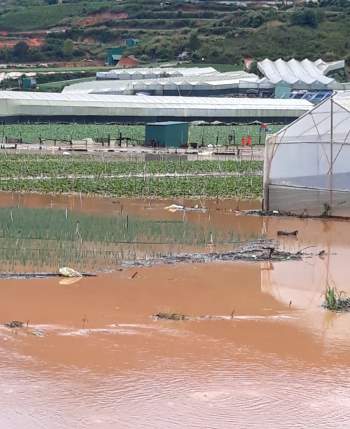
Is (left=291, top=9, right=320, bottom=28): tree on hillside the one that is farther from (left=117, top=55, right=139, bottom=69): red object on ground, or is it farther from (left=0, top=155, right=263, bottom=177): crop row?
(left=0, top=155, right=263, bottom=177): crop row

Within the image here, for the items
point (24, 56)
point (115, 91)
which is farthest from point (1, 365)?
point (24, 56)

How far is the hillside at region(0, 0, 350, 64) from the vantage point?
8475cm

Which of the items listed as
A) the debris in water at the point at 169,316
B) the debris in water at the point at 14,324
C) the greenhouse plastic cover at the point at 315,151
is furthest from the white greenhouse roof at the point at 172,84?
the debris in water at the point at 14,324

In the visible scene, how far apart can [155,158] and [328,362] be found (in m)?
24.8

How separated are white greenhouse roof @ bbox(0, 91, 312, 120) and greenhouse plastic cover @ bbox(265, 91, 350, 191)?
24.5 m

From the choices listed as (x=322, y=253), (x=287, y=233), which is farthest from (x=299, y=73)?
(x=322, y=253)

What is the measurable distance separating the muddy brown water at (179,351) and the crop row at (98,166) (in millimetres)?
14614

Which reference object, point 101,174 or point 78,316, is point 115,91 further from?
point 78,316

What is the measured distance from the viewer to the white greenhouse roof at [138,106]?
4938 cm

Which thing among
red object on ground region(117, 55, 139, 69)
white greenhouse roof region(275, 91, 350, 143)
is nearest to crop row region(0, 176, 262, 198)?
white greenhouse roof region(275, 91, 350, 143)

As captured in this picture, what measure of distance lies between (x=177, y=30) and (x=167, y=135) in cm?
5463

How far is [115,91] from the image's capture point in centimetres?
6134

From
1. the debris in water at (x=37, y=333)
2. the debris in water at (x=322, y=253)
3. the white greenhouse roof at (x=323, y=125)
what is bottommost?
the debris in water at (x=322, y=253)

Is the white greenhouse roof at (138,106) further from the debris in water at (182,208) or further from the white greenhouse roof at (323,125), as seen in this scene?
the white greenhouse roof at (323,125)
